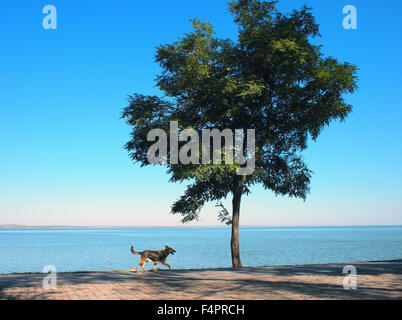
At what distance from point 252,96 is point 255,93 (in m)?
0.34

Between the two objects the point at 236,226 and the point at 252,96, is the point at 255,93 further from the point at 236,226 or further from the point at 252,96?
the point at 236,226

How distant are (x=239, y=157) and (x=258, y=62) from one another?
5087 millimetres

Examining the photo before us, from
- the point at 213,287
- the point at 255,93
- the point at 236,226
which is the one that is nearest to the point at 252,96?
the point at 255,93

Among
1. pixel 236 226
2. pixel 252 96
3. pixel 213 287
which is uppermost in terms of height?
pixel 252 96

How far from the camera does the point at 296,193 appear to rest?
20.2 meters

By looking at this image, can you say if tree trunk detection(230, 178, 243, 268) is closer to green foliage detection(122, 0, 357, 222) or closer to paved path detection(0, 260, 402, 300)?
green foliage detection(122, 0, 357, 222)

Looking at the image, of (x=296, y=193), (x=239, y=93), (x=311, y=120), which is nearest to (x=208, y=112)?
(x=239, y=93)

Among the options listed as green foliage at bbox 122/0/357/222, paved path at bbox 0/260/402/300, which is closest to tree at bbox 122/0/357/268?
green foliage at bbox 122/0/357/222

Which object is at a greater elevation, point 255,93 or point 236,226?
point 255,93

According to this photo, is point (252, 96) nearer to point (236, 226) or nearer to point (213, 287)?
point (236, 226)

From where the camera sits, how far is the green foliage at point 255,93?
17.4 meters

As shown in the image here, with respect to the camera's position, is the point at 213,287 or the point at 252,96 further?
the point at 252,96

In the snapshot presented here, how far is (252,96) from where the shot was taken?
58.7 feet
